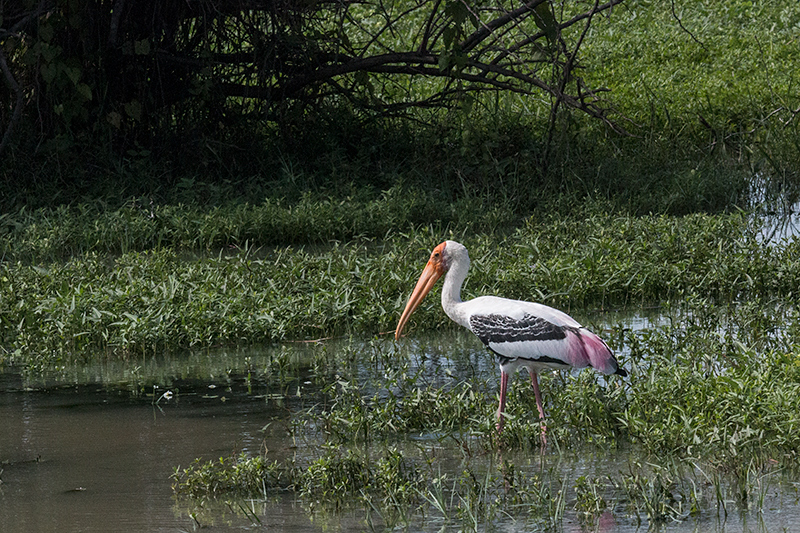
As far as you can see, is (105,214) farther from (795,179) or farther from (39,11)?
(795,179)

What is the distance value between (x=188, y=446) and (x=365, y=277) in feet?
8.75

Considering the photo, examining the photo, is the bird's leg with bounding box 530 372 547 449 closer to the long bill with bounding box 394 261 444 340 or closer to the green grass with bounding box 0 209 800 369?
the long bill with bounding box 394 261 444 340

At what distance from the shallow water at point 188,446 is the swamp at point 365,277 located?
20mm

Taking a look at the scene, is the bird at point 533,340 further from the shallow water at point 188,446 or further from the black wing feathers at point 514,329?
the shallow water at point 188,446

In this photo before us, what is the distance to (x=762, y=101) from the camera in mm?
13523

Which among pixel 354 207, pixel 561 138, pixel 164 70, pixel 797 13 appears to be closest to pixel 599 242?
pixel 354 207

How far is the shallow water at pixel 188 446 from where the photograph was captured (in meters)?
4.45

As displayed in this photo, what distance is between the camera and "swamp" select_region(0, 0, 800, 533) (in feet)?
15.6

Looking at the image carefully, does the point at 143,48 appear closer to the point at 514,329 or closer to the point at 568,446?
the point at 514,329

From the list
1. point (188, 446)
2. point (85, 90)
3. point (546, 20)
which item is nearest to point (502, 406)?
point (188, 446)

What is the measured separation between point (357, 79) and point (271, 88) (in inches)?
33.4

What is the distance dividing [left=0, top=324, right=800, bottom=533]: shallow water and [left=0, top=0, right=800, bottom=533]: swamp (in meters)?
0.02

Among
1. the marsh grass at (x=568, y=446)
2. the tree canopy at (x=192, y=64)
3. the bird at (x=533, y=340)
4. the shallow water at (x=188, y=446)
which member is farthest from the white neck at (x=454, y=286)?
the tree canopy at (x=192, y=64)

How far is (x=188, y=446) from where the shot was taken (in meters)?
5.57
